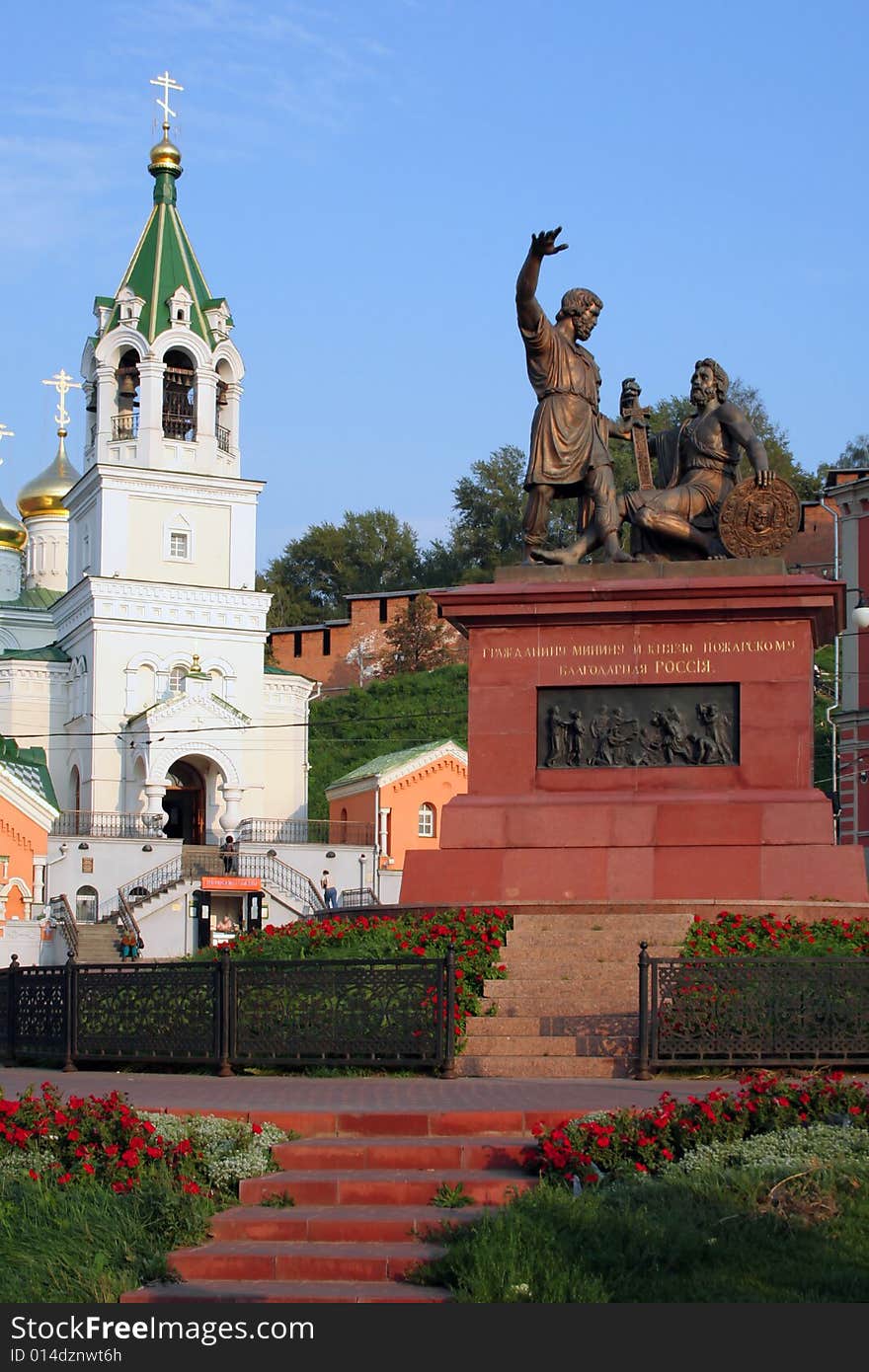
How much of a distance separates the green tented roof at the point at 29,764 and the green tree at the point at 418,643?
75.3 feet

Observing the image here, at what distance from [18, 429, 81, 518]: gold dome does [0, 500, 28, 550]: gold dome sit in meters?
1.88

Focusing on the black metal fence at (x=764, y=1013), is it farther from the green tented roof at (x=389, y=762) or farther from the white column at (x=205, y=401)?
the white column at (x=205, y=401)

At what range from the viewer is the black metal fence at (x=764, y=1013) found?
13.4 m

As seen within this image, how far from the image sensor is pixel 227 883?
50.5 m

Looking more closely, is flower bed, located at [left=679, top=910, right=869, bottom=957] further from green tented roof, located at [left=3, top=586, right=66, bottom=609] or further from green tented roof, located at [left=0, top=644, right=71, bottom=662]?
green tented roof, located at [left=3, top=586, right=66, bottom=609]

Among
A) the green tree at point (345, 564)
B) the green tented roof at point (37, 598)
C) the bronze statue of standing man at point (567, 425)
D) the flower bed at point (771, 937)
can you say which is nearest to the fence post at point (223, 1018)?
the flower bed at point (771, 937)

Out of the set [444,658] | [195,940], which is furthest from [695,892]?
[444,658]

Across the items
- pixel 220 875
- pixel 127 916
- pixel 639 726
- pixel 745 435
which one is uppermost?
pixel 745 435

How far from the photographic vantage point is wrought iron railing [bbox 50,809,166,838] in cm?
5728

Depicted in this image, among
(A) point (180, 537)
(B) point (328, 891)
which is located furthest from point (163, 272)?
(B) point (328, 891)

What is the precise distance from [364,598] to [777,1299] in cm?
7903

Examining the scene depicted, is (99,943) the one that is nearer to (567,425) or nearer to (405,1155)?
(567,425)

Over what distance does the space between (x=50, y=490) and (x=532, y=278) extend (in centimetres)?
6072

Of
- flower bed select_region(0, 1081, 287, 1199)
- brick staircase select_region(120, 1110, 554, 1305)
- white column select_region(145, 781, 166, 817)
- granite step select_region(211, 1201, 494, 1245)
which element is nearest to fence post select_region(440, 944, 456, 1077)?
brick staircase select_region(120, 1110, 554, 1305)
